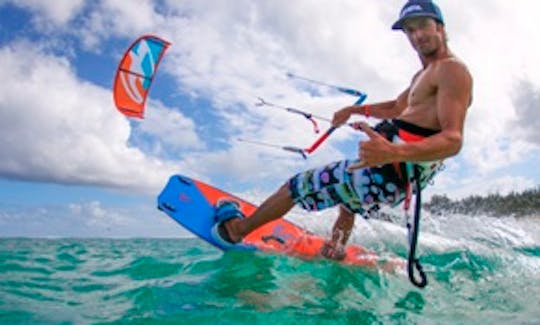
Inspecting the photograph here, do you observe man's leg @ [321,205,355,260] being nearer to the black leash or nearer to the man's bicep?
the black leash

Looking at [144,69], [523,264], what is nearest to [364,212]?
[523,264]

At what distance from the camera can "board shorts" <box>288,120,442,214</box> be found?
14.6 feet

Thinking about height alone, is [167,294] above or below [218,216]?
below

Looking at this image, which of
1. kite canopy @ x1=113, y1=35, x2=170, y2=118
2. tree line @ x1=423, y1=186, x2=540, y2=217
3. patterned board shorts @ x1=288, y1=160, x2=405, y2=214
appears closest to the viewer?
patterned board shorts @ x1=288, y1=160, x2=405, y2=214

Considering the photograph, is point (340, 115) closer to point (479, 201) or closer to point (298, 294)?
point (298, 294)

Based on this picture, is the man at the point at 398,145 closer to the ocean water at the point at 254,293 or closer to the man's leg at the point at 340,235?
the man's leg at the point at 340,235

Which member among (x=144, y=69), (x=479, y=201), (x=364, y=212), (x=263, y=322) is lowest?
(x=263, y=322)

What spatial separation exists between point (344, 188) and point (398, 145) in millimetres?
Answer: 1513

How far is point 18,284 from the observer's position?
495 centimetres

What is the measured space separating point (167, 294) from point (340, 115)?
2956 millimetres

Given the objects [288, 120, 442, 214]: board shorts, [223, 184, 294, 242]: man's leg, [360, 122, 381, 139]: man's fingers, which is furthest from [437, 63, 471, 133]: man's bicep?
[223, 184, 294, 242]: man's leg

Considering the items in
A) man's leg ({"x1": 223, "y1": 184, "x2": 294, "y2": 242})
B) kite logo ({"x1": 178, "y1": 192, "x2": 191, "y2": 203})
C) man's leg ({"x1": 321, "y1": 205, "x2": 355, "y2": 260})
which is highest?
kite logo ({"x1": 178, "y1": 192, "x2": 191, "y2": 203})

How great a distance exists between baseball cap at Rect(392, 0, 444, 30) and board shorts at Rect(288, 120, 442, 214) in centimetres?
97

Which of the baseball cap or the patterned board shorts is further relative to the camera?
the patterned board shorts
